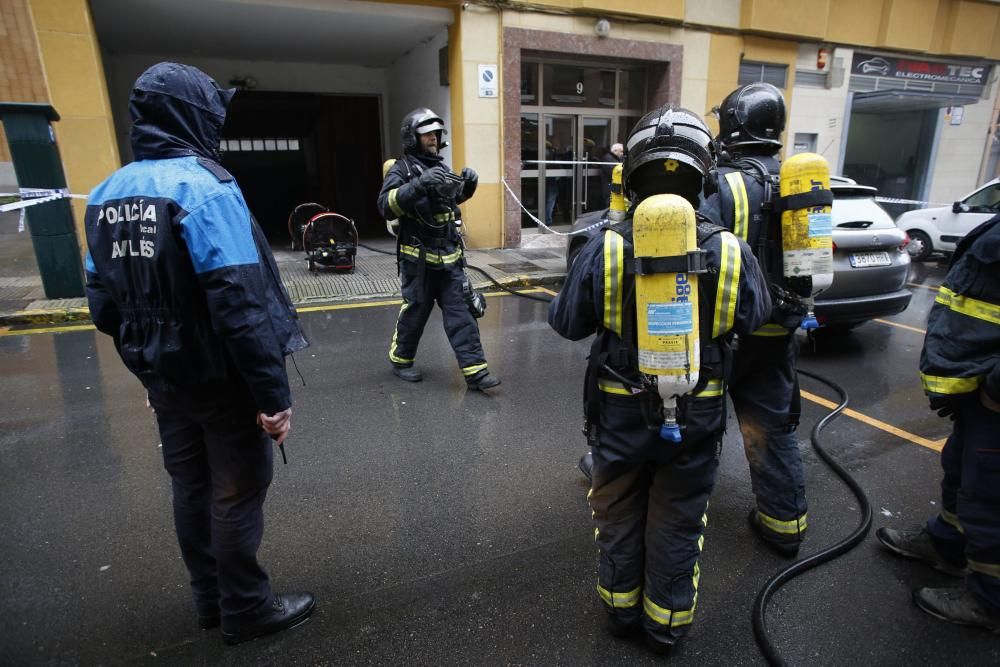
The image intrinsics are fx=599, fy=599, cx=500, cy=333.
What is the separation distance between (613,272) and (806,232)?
3.81 ft

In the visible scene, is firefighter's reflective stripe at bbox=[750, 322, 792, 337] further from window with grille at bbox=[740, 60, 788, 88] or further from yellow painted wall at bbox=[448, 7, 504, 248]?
window with grille at bbox=[740, 60, 788, 88]

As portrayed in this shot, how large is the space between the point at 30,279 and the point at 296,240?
3.57 m

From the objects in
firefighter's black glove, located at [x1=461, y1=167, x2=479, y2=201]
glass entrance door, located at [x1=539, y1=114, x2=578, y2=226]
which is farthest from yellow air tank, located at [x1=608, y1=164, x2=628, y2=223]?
glass entrance door, located at [x1=539, y1=114, x2=578, y2=226]

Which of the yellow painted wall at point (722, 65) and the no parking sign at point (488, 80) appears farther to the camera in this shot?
the yellow painted wall at point (722, 65)

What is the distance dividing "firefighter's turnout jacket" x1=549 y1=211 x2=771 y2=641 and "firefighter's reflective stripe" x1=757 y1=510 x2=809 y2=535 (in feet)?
2.58

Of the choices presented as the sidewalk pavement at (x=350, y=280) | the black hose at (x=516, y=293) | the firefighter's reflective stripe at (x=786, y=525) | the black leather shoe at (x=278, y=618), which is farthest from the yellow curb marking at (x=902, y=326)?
the black leather shoe at (x=278, y=618)

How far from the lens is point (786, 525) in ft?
8.93

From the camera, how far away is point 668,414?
6.23 feet

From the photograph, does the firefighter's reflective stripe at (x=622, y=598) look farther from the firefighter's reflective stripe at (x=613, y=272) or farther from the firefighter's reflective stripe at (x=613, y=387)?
the firefighter's reflective stripe at (x=613, y=272)

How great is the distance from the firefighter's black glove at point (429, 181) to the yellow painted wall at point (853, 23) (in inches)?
491

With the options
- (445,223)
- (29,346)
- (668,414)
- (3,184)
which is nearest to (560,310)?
(668,414)

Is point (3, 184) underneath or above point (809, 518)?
above

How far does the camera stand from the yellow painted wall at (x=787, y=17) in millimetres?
11664

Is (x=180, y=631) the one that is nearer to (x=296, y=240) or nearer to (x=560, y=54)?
(x=296, y=240)
